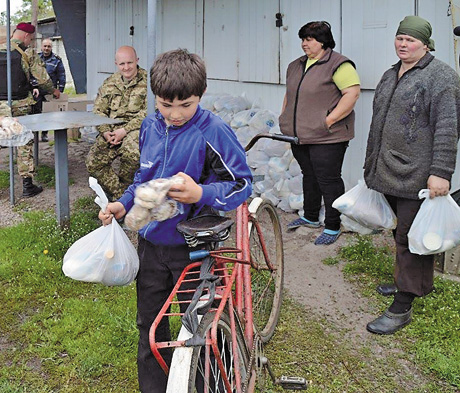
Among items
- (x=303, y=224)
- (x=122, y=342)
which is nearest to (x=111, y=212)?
(x=122, y=342)

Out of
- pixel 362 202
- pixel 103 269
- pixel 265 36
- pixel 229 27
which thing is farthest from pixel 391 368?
pixel 229 27

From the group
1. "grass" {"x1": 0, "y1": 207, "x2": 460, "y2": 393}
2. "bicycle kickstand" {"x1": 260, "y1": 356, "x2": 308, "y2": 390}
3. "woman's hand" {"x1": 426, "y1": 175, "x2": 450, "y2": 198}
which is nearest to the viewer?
"bicycle kickstand" {"x1": 260, "y1": 356, "x2": 308, "y2": 390}

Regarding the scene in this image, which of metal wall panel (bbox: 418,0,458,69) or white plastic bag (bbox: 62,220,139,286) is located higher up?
metal wall panel (bbox: 418,0,458,69)

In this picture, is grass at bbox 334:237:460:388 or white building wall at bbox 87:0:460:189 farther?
white building wall at bbox 87:0:460:189

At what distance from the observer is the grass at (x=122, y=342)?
121 inches

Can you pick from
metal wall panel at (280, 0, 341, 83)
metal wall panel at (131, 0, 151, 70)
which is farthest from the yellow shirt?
metal wall panel at (131, 0, 151, 70)

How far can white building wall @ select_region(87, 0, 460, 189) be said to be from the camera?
494 centimetres

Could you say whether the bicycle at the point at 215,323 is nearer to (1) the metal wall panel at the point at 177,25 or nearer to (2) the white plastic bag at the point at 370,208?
(2) the white plastic bag at the point at 370,208

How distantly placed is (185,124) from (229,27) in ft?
17.2

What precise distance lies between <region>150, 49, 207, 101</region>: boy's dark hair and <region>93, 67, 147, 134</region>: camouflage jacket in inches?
129

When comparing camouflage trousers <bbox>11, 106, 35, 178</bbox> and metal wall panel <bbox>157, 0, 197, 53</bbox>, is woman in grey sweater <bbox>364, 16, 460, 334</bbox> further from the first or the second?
metal wall panel <bbox>157, 0, 197, 53</bbox>

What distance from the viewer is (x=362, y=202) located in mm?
3709

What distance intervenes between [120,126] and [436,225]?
3.19 metres

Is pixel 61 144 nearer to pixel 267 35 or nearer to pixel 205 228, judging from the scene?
pixel 267 35
